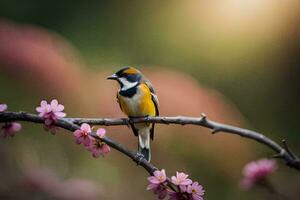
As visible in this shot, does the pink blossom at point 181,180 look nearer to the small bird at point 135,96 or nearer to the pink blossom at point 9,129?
the pink blossom at point 9,129

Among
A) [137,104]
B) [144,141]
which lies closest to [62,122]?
[137,104]

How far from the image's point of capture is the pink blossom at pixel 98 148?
130 centimetres

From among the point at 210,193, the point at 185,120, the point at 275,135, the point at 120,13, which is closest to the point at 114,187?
the point at 210,193

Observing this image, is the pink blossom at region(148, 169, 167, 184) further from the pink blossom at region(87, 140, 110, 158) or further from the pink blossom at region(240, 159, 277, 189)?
the pink blossom at region(240, 159, 277, 189)

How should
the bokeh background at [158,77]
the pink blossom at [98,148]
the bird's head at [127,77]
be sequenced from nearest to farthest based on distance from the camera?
the pink blossom at [98,148], the bird's head at [127,77], the bokeh background at [158,77]

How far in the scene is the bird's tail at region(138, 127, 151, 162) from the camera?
216 centimetres

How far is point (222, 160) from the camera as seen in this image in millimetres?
4371

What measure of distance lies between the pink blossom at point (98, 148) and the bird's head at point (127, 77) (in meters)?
0.71

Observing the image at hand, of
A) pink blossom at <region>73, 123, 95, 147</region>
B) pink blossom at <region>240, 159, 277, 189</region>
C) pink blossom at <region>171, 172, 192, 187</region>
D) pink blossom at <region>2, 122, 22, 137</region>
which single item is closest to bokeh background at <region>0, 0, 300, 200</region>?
pink blossom at <region>240, 159, 277, 189</region>

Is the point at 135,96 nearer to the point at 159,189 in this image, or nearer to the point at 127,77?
the point at 127,77

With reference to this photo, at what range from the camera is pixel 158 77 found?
427 cm

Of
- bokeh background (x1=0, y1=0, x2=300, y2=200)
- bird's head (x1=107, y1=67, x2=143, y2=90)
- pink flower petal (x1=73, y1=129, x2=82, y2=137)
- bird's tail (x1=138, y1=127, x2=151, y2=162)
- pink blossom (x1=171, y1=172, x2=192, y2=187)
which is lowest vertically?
pink blossom (x1=171, y1=172, x2=192, y2=187)

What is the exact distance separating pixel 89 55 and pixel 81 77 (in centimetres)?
46

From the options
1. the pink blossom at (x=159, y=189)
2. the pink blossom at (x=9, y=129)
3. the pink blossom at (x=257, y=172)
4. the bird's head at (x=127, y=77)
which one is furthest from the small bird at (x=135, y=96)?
the pink blossom at (x=159, y=189)
